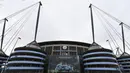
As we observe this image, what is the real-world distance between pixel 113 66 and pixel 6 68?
6090cm

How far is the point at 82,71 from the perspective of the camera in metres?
73.5

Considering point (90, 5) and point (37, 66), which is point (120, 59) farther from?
point (37, 66)

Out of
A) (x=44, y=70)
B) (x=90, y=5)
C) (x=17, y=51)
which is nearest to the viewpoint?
(x=17, y=51)

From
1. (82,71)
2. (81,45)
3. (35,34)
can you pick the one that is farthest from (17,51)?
(81,45)

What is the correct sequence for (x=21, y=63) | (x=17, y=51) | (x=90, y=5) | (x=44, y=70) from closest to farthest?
(x=21, y=63)
(x=17, y=51)
(x=44, y=70)
(x=90, y=5)

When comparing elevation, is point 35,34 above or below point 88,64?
above

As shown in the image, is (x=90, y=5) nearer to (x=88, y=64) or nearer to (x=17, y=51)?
(x=88, y=64)

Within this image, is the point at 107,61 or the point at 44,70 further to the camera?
the point at 44,70

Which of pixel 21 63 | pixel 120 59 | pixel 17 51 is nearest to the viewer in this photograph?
pixel 21 63

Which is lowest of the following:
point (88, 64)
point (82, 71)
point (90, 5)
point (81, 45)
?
point (82, 71)

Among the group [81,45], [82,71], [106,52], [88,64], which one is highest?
[81,45]

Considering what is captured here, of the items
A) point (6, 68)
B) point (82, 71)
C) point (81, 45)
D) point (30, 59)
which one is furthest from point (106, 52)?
point (6, 68)

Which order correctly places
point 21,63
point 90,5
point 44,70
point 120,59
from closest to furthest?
point 21,63, point 44,70, point 120,59, point 90,5

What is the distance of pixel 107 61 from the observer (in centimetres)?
6438
